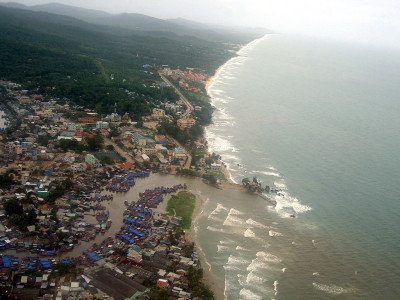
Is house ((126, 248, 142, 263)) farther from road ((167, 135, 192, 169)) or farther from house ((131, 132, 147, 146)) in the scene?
house ((131, 132, 147, 146))

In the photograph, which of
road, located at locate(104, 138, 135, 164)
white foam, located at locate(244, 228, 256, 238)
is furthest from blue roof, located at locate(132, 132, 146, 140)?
white foam, located at locate(244, 228, 256, 238)

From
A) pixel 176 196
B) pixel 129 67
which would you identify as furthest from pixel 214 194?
pixel 129 67

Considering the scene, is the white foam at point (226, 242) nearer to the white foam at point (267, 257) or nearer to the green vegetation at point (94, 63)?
the white foam at point (267, 257)

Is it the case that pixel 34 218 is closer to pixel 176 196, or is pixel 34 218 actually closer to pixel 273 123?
pixel 176 196

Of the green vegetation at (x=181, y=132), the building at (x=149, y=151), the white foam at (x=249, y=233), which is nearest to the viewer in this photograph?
the white foam at (x=249, y=233)

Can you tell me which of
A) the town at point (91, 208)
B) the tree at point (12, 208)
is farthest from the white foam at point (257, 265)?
the tree at point (12, 208)
